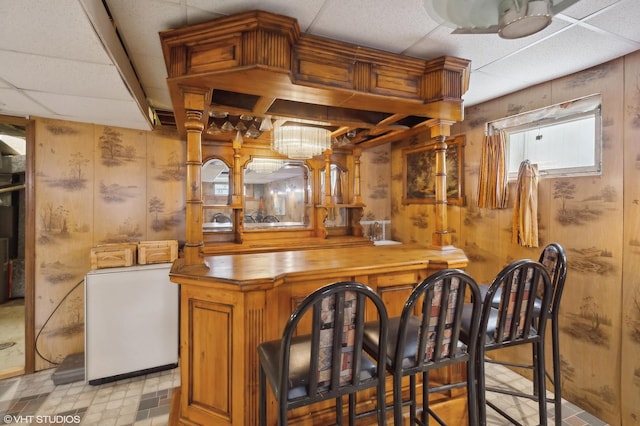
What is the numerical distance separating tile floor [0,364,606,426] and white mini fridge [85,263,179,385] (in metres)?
0.13

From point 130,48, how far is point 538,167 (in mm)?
3096

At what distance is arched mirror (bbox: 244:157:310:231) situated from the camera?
12.0 ft

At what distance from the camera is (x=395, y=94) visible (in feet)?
6.40

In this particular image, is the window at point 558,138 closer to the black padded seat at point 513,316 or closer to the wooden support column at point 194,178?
Answer: the black padded seat at point 513,316

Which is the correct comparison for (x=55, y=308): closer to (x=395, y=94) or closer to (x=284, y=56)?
(x=284, y=56)

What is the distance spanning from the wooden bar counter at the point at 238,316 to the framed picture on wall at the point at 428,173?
1595 mm

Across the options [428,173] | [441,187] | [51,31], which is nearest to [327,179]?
[428,173]

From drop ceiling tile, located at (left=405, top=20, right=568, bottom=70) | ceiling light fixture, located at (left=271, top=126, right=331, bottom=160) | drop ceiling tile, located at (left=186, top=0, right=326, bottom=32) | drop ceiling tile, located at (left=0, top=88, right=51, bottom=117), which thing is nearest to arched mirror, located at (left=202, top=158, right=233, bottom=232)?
ceiling light fixture, located at (left=271, top=126, right=331, bottom=160)

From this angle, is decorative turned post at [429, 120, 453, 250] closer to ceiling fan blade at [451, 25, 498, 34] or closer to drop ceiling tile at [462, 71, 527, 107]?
drop ceiling tile at [462, 71, 527, 107]

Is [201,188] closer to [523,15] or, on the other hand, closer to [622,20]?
[523,15]

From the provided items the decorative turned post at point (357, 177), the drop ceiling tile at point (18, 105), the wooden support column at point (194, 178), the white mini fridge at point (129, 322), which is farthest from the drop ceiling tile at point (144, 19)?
the decorative turned post at point (357, 177)

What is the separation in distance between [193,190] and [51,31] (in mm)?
926

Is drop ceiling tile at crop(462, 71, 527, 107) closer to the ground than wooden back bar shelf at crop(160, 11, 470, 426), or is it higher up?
higher up

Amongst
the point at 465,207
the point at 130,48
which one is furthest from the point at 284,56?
the point at 465,207
